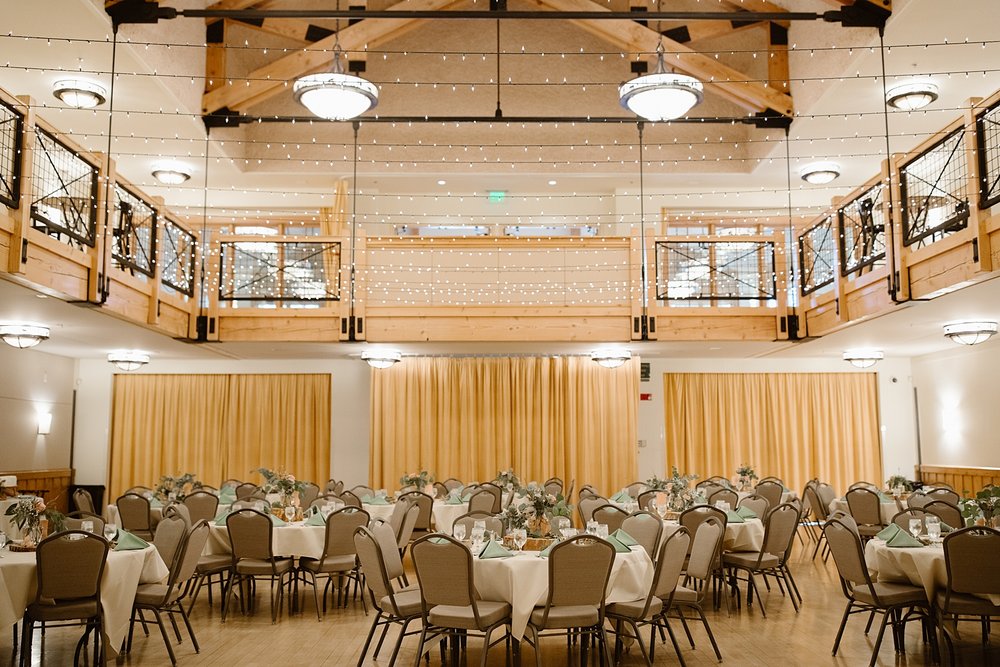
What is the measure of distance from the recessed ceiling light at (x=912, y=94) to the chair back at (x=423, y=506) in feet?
22.7

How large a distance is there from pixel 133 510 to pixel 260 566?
9.60 ft

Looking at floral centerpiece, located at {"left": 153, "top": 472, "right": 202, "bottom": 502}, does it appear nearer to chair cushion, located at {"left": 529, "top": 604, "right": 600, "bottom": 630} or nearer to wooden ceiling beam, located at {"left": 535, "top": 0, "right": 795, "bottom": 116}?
chair cushion, located at {"left": 529, "top": 604, "right": 600, "bottom": 630}

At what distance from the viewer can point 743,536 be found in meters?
8.00

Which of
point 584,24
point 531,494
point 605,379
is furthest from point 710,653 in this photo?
point 584,24

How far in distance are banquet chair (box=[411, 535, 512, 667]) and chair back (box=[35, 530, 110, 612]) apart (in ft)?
6.74

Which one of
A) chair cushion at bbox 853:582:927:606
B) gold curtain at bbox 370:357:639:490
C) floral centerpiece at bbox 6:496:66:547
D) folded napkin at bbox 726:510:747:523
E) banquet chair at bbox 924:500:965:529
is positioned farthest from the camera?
gold curtain at bbox 370:357:639:490

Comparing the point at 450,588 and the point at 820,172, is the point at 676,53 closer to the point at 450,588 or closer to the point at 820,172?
the point at 820,172

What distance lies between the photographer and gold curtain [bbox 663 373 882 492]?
49.1ft

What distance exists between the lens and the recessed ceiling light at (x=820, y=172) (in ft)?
41.7

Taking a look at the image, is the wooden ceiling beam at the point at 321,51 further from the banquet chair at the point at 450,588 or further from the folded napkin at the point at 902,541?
the folded napkin at the point at 902,541

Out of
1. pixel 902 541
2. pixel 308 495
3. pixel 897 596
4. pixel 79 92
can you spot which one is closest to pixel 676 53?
pixel 79 92

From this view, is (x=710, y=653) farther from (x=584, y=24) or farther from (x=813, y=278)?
(x=584, y=24)

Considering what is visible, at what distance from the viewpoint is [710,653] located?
636 centimetres

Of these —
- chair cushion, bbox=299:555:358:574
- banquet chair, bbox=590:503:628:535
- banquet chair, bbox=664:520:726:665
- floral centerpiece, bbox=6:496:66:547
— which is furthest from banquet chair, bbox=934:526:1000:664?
floral centerpiece, bbox=6:496:66:547
